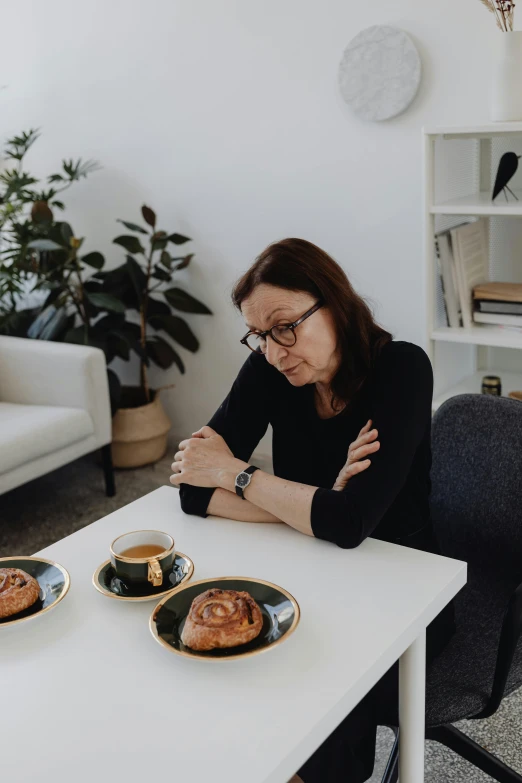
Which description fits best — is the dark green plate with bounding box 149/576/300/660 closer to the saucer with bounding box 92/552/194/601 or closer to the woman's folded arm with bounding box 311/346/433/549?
the saucer with bounding box 92/552/194/601

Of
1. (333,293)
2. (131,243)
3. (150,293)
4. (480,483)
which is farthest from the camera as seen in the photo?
(150,293)

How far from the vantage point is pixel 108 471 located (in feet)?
11.2

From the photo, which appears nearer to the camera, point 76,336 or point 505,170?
point 505,170

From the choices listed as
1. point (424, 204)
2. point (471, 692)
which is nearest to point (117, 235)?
point (424, 204)

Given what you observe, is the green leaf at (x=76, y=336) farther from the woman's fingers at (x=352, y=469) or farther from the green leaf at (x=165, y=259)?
the woman's fingers at (x=352, y=469)

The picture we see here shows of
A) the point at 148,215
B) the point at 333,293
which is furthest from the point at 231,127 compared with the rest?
the point at 333,293

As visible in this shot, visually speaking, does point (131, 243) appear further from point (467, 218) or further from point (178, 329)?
point (467, 218)

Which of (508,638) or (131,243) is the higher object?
(131,243)

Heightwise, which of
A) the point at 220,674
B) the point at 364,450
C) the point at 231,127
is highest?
the point at 231,127

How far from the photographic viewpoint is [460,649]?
1.49 metres

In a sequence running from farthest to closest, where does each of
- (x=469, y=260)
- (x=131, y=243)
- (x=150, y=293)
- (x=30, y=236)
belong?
(x=150, y=293) → (x=30, y=236) → (x=131, y=243) → (x=469, y=260)

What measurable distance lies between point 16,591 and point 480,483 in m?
0.91

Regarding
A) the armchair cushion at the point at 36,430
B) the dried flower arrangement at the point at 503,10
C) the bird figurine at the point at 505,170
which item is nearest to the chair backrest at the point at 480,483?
the bird figurine at the point at 505,170

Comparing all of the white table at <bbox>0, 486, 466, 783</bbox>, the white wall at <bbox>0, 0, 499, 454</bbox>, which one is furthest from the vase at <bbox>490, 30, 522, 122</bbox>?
the white table at <bbox>0, 486, 466, 783</bbox>
